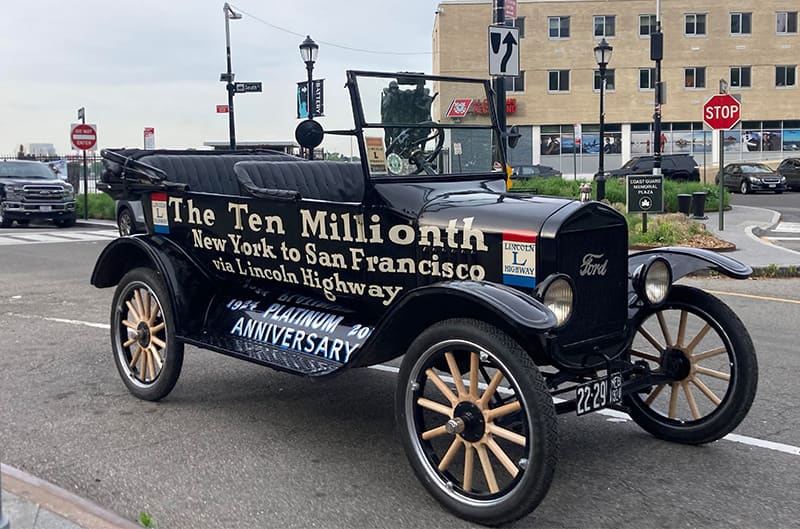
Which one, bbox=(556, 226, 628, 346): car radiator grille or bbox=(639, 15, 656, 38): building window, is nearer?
bbox=(556, 226, 628, 346): car radiator grille

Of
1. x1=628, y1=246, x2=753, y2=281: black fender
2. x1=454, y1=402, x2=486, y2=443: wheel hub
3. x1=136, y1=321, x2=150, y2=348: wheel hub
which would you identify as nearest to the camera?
x1=454, y1=402, x2=486, y2=443: wheel hub

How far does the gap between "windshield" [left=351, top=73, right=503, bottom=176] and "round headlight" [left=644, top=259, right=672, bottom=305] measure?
4.23 ft

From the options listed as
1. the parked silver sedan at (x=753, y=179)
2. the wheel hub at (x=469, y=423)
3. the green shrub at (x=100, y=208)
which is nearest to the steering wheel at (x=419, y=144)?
the wheel hub at (x=469, y=423)

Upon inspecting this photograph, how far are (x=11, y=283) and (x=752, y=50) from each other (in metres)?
50.9

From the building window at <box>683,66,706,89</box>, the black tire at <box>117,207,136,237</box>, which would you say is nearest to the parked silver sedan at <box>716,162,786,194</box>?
the building window at <box>683,66,706,89</box>

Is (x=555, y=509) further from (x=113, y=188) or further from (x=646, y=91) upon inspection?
(x=646, y=91)

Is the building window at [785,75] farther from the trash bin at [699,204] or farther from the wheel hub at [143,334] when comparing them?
the wheel hub at [143,334]

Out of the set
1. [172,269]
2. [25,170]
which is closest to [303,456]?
[172,269]

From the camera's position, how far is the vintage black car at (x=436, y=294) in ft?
13.1

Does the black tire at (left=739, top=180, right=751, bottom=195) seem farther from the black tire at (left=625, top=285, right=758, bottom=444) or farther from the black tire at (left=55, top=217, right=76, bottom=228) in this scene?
the black tire at (left=625, top=285, right=758, bottom=444)

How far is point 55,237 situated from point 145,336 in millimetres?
16049

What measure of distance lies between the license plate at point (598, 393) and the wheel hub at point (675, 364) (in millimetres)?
803

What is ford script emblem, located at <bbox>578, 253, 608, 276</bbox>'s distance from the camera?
4404 millimetres

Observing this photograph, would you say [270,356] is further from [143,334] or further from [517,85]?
[517,85]
